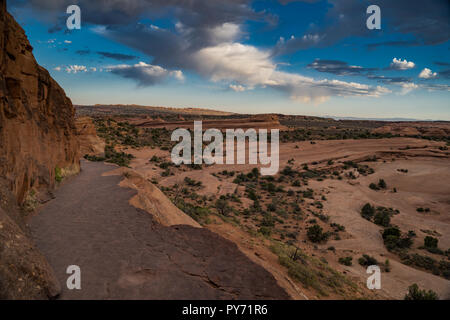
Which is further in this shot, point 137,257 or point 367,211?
point 367,211

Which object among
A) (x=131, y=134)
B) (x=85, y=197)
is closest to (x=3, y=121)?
(x=85, y=197)

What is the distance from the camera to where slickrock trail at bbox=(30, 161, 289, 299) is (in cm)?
427

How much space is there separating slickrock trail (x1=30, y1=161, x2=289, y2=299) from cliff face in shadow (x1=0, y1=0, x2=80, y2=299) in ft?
2.22

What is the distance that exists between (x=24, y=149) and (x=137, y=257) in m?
4.90

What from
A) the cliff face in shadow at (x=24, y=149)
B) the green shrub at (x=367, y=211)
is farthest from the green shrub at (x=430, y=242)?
the cliff face in shadow at (x=24, y=149)

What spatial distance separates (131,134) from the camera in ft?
132

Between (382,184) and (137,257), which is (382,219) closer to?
(382,184)

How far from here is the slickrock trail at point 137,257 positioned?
427 centimetres

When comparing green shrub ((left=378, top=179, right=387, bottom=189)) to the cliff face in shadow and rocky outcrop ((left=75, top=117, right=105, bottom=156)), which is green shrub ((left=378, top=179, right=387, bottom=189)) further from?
rocky outcrop ((left=75, top=117, right=105, bottom=156))

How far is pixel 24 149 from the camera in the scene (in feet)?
22.0

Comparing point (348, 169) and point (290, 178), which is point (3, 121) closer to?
point (290, 178)

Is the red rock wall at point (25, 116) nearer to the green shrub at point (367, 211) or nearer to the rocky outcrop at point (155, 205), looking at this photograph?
the rocky outcrop at point (155, 205)

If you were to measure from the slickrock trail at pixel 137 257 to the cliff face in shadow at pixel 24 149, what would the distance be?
2.22 feet

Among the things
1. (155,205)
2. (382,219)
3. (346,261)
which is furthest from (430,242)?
(155,205)
